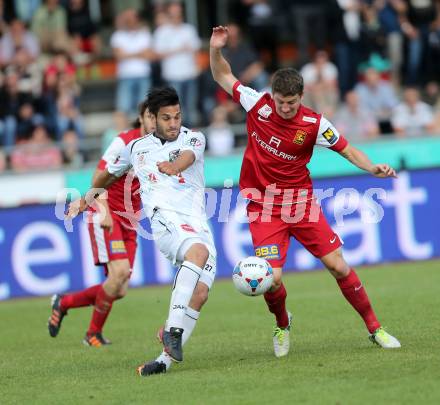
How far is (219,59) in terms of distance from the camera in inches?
364

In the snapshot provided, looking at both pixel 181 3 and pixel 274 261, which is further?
pixel 181 3

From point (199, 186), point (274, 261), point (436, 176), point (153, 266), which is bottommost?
point (153, 266)

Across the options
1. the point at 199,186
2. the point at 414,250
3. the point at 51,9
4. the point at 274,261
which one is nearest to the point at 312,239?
the point at 274,261

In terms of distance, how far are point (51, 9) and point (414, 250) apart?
9.87 meters

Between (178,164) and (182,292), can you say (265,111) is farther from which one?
(182,292)

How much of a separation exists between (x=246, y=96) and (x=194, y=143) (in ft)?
2.75

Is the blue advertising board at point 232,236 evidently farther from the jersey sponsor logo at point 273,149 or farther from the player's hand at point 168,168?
the player's hand at point 168,168

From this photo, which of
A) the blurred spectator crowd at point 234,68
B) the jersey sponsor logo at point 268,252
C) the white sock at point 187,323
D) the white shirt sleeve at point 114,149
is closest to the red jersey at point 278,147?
the jersey sponsor logo at point 268,252

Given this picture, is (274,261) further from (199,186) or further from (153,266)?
(153,266)

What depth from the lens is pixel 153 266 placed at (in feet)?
53.7

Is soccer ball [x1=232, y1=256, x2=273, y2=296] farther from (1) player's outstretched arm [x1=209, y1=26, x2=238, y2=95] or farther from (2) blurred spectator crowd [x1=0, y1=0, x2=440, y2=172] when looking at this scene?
(2) blurred spectator crowd [x1=0, y1=0, x2=440, y2=172]

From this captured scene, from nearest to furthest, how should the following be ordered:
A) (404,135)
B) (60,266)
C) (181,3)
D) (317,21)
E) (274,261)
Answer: (274,261) → (60,266) → (404,135) → (317,21) → (181,3)

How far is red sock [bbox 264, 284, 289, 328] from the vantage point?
8828 millimetres

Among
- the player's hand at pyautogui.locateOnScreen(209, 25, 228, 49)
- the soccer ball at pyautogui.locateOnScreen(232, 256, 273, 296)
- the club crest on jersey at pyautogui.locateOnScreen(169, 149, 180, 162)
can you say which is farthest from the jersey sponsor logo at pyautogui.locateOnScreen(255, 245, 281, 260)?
the player's hand at pyautogui.locateOnScreen(209, 25, 228, 49)
